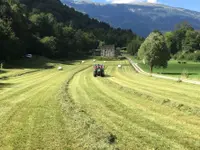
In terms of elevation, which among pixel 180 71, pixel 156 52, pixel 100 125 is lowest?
pixel 180 71

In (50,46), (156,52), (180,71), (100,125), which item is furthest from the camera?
(50,46)

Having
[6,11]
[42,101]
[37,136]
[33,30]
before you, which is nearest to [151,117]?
[37,136]

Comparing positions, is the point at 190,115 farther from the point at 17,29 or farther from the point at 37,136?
the point at 17,29

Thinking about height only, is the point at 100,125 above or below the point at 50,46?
below

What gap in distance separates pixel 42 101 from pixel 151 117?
356 inches

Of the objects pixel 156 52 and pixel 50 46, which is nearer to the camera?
pixel 156 52

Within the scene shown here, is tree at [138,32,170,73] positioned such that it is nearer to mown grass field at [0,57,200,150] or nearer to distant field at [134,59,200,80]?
distant field at [134,59,200,80]

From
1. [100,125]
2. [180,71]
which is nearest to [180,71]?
[180,71]

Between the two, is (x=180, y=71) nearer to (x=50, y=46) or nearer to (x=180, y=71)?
(x=180, y=71)

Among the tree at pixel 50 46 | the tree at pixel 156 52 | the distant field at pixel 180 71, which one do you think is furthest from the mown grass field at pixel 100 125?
the tree at pixel 50 46

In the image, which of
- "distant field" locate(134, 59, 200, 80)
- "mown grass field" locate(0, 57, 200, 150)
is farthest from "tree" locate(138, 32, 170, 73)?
"mown grass field" locate(0, 57, 200, 150)

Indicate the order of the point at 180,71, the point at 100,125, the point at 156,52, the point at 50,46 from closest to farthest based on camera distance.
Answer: the point at 100,125
the point at 156,52
the point at 180,71
the point at 50,46

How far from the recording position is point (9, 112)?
20.6 m

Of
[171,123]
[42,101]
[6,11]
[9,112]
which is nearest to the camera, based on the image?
[171,123]
